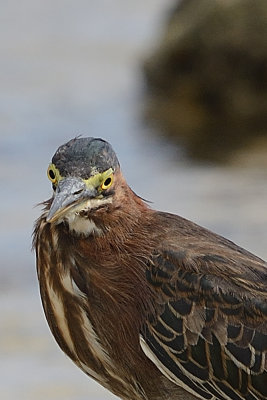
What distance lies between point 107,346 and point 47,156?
754cm

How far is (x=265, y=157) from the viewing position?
13.3 meters

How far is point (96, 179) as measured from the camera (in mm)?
5684

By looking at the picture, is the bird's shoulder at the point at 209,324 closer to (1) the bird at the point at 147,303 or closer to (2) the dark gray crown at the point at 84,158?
(1) the bird at the point at 147,303

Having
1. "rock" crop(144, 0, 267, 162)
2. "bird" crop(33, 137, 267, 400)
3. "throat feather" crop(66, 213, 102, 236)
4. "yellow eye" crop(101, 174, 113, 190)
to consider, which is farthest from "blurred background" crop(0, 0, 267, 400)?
"yellow eye" crop(101, 174, 113, 190)

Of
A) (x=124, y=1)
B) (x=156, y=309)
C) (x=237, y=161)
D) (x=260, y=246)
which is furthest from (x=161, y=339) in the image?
(x=124, y=1)

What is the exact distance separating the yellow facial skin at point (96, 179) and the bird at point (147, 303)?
0.4 inches

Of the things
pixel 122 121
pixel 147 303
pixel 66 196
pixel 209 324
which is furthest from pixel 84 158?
pixel 122 121

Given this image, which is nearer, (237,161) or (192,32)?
(237,161)

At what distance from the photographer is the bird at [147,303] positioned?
5848 millimetres

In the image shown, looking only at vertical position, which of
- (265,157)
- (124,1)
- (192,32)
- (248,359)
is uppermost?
(124,1)

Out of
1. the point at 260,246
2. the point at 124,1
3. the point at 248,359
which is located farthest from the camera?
the point at 124,1

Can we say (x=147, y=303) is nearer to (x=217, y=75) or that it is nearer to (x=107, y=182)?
(x=107, y=182)

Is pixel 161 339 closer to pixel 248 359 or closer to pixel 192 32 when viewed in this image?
pixel 248 359

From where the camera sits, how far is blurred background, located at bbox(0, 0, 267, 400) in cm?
962
